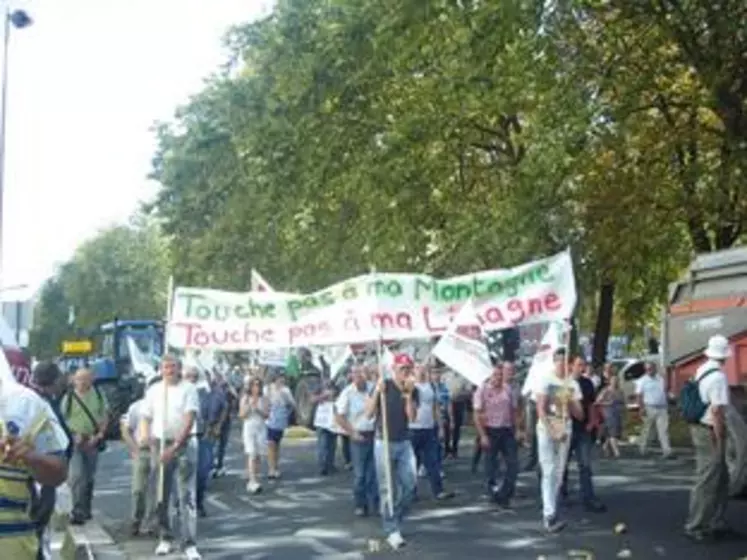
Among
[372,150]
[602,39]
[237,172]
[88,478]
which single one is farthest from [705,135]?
[237,172]

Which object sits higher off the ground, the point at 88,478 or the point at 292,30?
the point at 292,30

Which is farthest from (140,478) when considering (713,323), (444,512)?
(713,323)

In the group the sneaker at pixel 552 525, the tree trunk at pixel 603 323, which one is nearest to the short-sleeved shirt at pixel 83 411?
the sneaker at pixel 552 525

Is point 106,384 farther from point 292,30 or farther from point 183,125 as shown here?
point 183,125

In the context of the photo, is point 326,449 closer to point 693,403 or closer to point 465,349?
point 465,349

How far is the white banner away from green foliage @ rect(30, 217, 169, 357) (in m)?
67.5

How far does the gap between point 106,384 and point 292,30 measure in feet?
31.0

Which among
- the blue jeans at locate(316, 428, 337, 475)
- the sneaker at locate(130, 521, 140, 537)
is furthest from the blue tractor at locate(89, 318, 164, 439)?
the sneaker at locate(130, 521, 140, 537)

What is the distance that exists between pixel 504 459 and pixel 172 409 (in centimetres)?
466

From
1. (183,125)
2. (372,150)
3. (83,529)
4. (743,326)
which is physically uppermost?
(183,125)

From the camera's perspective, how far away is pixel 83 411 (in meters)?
14.1

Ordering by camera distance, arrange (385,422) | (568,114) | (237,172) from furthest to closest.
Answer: (237,172)
(568,114)
(385,422)

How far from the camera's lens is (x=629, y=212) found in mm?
23859

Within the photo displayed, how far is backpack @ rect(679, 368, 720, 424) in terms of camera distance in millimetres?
11812
